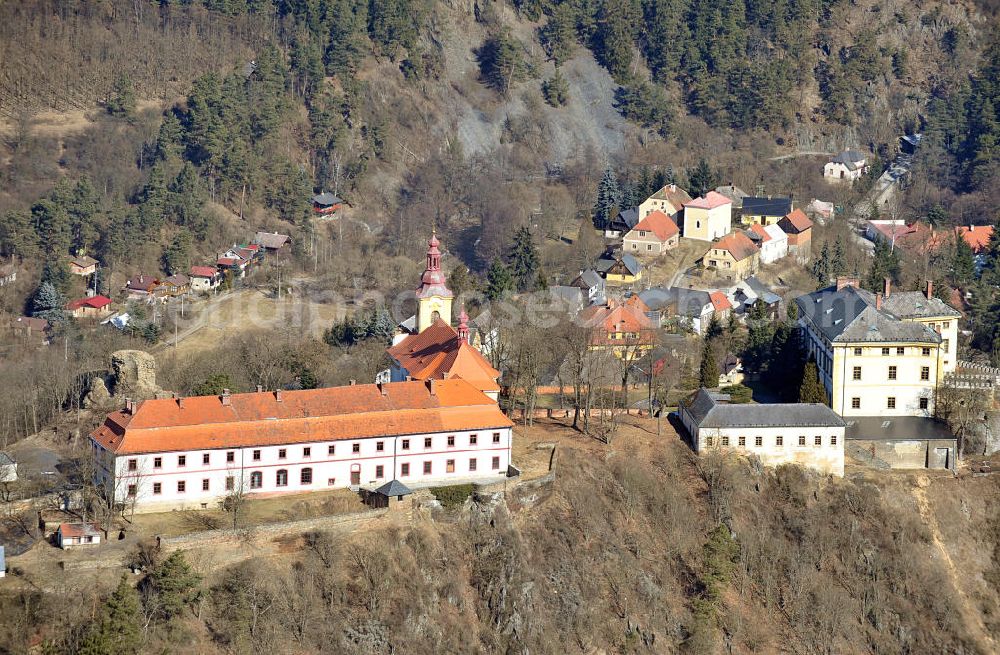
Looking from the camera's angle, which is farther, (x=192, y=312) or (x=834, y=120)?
(x=834, y=120)

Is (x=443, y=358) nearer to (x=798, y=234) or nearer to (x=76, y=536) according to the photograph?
(x=76, y=536)

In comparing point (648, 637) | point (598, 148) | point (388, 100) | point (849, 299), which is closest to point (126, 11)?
point (388, 100)

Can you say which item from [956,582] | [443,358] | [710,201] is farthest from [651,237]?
[956,582]

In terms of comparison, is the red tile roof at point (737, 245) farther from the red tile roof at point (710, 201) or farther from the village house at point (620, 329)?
the village house at point (620, 329)

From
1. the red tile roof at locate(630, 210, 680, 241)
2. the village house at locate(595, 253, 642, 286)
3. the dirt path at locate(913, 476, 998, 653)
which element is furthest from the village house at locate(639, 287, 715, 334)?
the dirt path at locate(913, 476, 998, 653)

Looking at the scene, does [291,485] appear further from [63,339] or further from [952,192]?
[952,192]

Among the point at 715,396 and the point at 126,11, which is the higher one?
the point at 126,11
